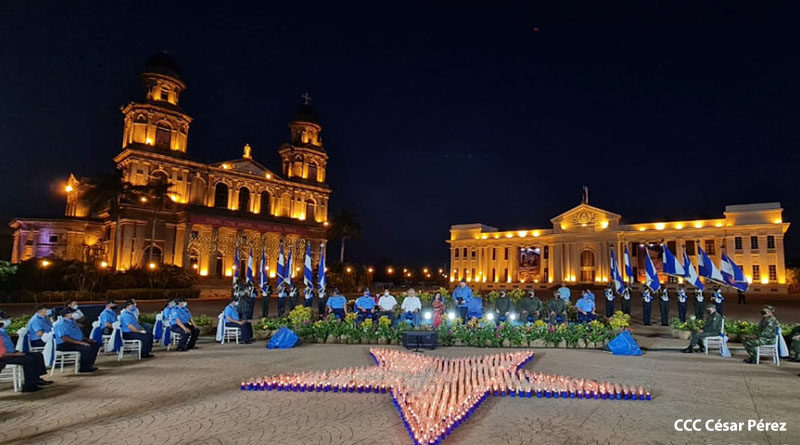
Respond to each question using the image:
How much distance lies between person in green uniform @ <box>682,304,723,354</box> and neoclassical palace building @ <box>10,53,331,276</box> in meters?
43.8

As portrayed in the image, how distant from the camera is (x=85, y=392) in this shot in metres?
8.59

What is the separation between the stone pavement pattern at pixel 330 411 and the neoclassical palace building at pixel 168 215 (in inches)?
1544

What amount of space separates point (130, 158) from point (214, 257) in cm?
1261

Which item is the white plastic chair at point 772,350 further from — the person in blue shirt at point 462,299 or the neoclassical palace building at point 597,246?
the neoclassical palace building at point 597,246

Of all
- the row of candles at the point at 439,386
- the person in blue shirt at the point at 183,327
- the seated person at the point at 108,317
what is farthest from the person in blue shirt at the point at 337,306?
the seated person at the point at 108,317

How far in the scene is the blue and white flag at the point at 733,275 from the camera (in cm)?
1655

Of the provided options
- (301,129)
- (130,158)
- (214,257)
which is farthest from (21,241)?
(301,129)

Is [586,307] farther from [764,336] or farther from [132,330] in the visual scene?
[132,330]

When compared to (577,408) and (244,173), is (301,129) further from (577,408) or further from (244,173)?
(577,408)

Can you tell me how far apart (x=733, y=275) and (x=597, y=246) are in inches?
2265

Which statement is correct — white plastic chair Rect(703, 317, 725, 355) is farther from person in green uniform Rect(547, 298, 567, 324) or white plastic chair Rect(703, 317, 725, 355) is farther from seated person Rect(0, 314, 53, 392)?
seated person Rect(0, 314, 53, 392)

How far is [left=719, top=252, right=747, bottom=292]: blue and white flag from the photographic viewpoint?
54.3 feet

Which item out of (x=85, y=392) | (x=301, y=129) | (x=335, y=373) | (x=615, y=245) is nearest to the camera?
(x=85, y=392)

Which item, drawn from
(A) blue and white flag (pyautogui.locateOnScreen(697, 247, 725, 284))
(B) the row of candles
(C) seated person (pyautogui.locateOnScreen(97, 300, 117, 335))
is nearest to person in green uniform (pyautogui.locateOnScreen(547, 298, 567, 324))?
(A) blue and white flag (pyautogui.locateOnScreen(697, 247, 725, 284))
